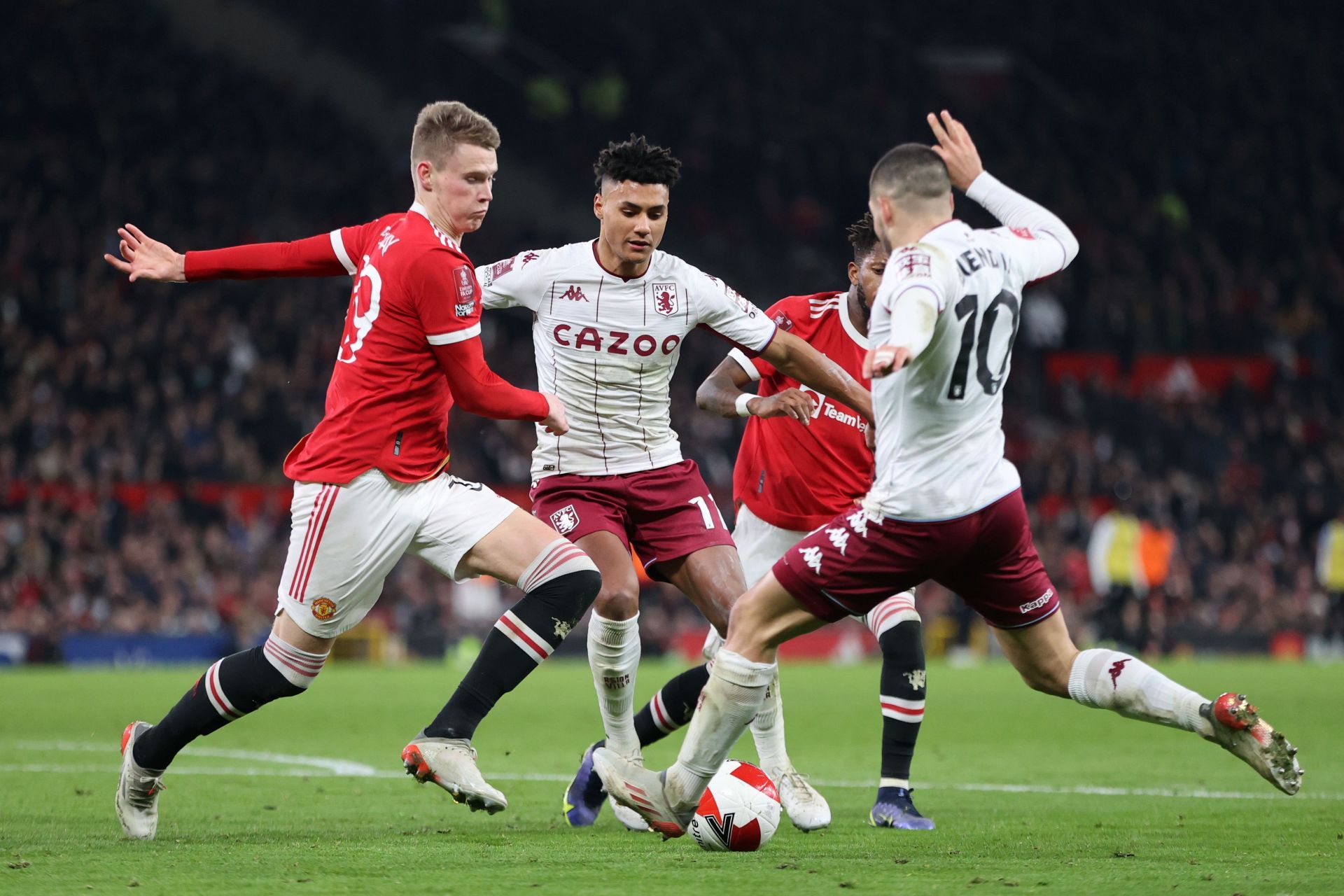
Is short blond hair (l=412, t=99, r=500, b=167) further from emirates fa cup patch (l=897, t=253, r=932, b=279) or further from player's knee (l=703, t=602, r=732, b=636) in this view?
player's knee (l=703, t=602, r=732, b=636)

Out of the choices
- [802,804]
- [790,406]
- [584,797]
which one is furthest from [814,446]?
[584,797]

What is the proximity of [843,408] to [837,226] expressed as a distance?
24.2 metres

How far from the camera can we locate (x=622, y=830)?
22.0 ft

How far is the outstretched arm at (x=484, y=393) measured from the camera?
5902 millimetres

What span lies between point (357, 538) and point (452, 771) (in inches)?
35.9

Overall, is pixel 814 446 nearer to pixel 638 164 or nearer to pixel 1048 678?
pixel 638 164

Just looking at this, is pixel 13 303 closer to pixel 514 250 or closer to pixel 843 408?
pixel 514 250

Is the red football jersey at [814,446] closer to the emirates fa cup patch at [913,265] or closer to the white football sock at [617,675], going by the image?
the white football sock at [617,675]

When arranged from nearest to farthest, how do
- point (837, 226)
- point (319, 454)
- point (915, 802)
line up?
point (319, 454) → point (915, 802) → point (837, 226)

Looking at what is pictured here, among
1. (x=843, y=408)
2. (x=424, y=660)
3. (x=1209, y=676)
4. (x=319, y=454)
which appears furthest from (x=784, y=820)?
(x=424, y=660)

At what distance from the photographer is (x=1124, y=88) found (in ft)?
107

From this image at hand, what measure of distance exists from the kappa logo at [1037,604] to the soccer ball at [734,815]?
1.11 meters

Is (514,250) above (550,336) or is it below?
above

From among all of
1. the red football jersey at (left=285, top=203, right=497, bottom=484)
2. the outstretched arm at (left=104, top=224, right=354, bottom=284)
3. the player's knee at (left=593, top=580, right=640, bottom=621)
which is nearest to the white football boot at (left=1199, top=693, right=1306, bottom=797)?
the player's knee at (left=593, top=580, right=640, bottom=621)
